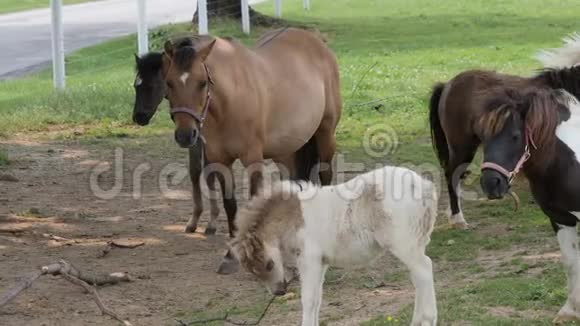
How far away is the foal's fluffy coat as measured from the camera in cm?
486

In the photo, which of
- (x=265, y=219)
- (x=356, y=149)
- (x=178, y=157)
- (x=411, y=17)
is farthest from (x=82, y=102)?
(x=411, y=17)

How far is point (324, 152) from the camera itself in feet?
26.8

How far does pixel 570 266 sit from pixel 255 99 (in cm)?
279

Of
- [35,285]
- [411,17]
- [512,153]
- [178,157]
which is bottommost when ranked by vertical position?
[411,17]

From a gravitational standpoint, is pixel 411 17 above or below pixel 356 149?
below

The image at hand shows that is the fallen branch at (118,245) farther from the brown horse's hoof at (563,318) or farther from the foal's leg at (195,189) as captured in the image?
the brown horse's hoof at (563,318)

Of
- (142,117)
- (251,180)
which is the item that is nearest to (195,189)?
(142,117)

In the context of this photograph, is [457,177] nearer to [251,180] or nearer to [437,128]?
[437,128]

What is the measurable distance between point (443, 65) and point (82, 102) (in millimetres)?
5897

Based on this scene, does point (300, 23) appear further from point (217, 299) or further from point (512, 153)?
point (512, 153)

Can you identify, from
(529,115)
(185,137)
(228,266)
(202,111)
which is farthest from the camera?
(228,266)

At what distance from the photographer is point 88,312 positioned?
6055 millimetres

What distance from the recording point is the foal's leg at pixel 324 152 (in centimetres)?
812

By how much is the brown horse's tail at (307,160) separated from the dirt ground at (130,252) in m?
0.84
